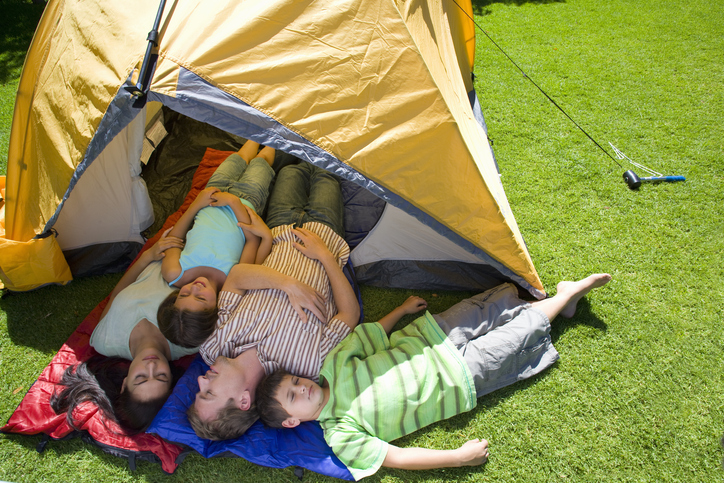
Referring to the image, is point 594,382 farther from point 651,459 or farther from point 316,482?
point 316,482

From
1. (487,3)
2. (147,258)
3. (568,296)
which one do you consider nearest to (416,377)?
(568,296)

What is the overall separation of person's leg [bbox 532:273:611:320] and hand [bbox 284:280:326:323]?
1.23 metres

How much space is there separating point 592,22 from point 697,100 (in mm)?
1923

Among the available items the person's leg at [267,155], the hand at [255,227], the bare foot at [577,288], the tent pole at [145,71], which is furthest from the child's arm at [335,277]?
the bare foot at [577,288]

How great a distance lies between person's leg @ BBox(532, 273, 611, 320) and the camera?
94.7 inches

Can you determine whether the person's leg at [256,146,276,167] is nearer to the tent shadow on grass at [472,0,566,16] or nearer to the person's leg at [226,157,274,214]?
the person's leg at [226,157,274,214]

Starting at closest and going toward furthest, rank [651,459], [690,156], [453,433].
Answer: [651,459] < [453,433] < [690,156]

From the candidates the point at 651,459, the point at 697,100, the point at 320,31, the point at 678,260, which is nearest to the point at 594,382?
the point at 651,459

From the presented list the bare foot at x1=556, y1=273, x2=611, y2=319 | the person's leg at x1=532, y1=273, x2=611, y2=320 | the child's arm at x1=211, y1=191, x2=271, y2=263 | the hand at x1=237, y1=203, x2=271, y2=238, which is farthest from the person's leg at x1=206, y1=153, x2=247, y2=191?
the bare foot at x1=556, y1=273, x2=611, y2=319

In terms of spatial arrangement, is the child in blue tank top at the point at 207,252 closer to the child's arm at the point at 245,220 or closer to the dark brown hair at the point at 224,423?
the child's arm at the point at 245,220

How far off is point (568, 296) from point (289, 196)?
191 centimetres

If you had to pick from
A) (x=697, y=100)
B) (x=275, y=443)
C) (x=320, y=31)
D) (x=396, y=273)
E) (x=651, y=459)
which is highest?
(x=320, y=31)

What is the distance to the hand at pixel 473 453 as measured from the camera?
198 centimetres

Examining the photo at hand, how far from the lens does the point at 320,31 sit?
2.05m
